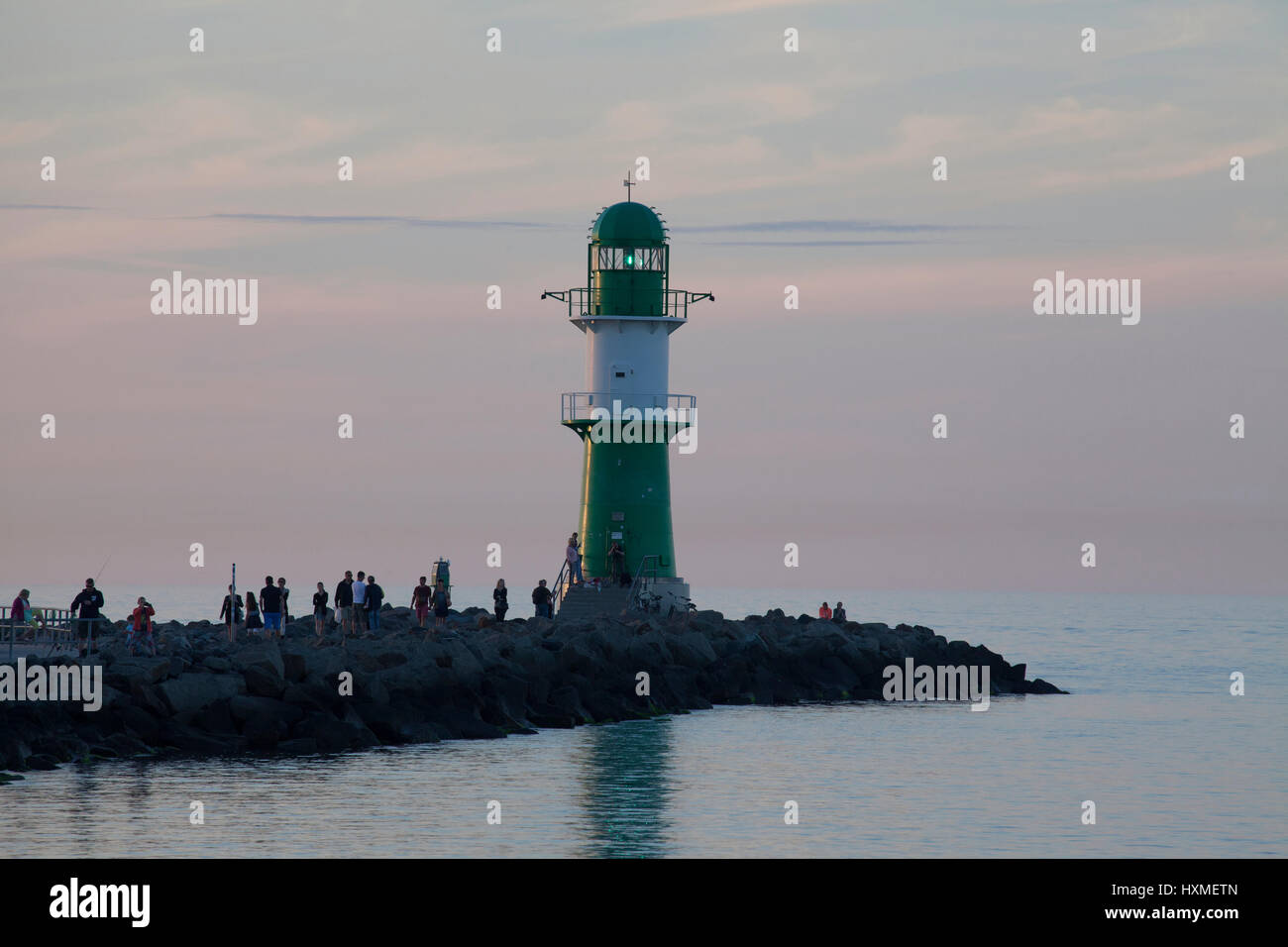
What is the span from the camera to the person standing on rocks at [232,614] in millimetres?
34969

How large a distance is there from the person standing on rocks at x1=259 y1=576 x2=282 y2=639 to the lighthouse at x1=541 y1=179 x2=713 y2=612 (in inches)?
355

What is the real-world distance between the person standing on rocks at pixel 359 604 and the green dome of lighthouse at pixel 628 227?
10850 mm

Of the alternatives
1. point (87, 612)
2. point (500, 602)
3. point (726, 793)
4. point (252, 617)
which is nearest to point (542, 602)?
point (500, 602)

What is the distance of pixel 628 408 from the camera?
42.6m

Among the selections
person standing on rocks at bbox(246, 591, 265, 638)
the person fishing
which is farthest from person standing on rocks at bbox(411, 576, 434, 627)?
the person fishing

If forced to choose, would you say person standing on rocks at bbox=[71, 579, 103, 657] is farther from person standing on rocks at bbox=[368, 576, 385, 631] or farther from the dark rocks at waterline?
person standing on rocks at bbox=[368, 576, 385, 631]

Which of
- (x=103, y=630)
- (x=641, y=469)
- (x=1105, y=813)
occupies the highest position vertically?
(x=641, y=469)

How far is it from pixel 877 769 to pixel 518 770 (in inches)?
247

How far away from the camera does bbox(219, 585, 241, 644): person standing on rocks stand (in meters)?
35.0
